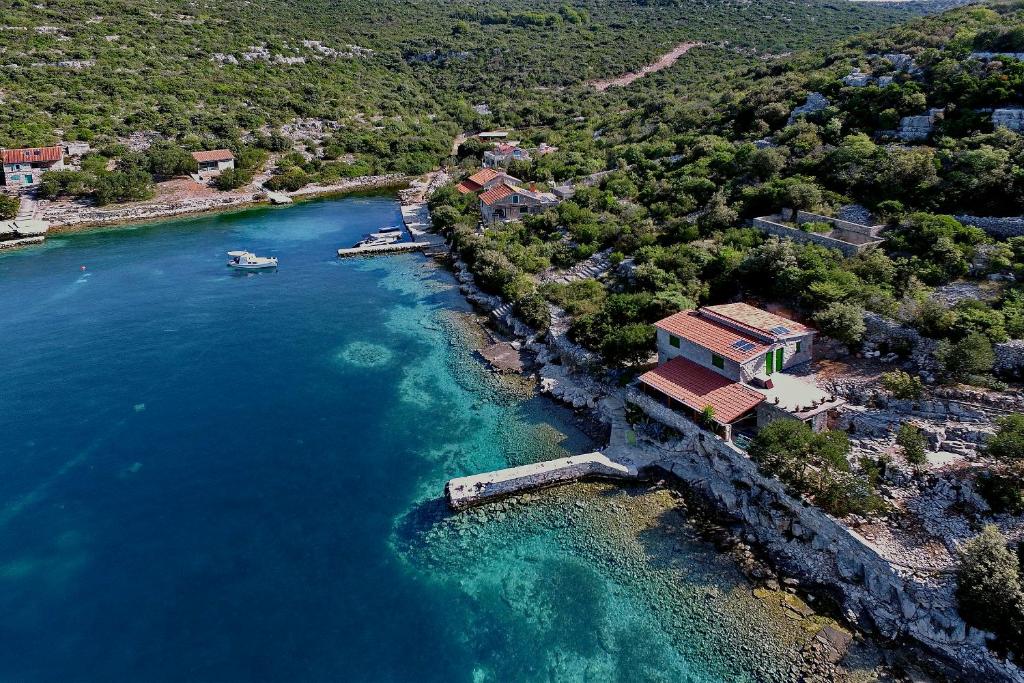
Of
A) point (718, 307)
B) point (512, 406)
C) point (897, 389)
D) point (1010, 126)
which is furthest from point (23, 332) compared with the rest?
point (1010, 126)

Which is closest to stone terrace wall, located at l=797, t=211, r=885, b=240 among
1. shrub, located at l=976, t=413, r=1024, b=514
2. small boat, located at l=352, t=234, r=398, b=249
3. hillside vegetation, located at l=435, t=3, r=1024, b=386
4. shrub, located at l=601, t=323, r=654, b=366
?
hillside vegetation, located at l=435, t=3, r=1024, b=386

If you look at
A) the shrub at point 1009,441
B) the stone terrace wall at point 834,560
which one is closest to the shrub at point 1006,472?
the shrub at point 1009,441

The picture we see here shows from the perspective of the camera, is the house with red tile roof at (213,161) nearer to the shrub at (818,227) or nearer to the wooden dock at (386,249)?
the wooden dock at (386,249)

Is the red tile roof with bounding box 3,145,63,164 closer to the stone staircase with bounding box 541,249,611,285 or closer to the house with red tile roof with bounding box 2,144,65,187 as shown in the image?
the house with red tile roof with bounding box 2,144,65,187

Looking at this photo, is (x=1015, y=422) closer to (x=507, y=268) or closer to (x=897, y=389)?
(x=897, y=389)

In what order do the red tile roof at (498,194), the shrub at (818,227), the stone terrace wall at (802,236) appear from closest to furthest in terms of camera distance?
the stone terrace wall at (802,236), the shrub at (818,227), the red tile roof at (498,194)

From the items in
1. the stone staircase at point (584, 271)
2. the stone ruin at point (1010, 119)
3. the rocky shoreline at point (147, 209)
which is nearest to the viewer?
the stone ruin at point (1010, 119)
